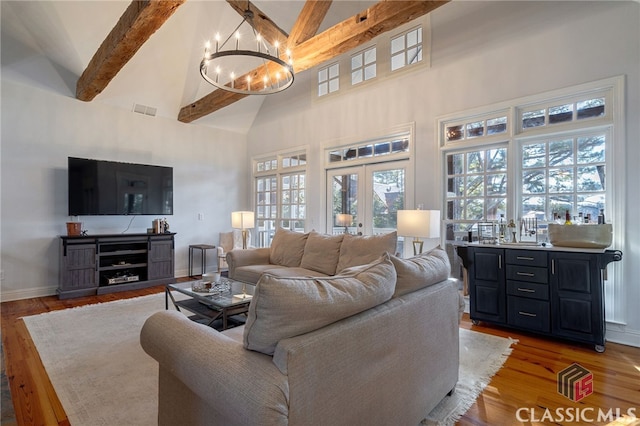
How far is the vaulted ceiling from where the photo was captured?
133 inches

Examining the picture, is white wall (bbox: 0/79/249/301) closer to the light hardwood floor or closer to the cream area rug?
the cream area rug

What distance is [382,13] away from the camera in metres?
3.19

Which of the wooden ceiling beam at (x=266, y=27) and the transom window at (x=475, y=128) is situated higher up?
the wooden ceiling beam at (x=266, y=27)

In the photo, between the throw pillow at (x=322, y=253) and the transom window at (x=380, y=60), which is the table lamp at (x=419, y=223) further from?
the transom window at (x=380, y=60)

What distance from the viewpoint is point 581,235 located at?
9.57 ft

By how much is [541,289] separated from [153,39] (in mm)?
5921

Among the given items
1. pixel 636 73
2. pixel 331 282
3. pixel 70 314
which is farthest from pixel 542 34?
pixel 70 314

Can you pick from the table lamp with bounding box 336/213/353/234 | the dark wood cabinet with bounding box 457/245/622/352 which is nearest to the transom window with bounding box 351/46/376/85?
the table lamp with bounding box 336/213/353/234

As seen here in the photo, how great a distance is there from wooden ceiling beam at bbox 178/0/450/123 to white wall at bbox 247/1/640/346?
111 cm

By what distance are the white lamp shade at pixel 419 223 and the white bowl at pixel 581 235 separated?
1.08 m

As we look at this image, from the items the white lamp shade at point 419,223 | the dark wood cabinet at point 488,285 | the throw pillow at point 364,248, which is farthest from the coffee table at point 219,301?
the dark wood cabinet at point 488,285

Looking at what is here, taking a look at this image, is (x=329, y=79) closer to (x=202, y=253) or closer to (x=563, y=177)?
(x=563, y=177)

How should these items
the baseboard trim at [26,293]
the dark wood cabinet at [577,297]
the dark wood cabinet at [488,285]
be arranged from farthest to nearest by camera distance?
1. the baseboard trim at [26,293]
2. the dark wood cabinet at [488,285]
3. the dark wood cabinet at [577,297]

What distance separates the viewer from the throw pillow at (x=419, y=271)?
1690 millimetres
